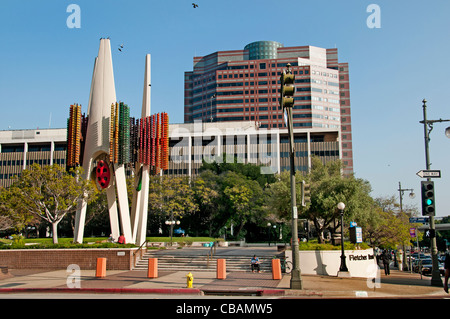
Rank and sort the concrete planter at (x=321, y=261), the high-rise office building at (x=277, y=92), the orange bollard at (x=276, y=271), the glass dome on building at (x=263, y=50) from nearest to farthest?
1. the orange bollard at (x=276, y=271)
2. the concrete planter at (x=321, y=261)
3. the high-rise office building at (x=277, y=92)
4. the glass dome on building at (x=263, y=50)

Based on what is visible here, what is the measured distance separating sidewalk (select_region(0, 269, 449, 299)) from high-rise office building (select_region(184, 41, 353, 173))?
111 metres

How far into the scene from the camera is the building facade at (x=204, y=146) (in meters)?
98.1

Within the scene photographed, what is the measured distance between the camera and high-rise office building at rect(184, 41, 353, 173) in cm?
13412

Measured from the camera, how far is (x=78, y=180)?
37312 mm

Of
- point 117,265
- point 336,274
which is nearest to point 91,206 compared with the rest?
point 117,265

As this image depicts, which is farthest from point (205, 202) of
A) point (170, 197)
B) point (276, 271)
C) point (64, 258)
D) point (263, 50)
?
point (263, 50)

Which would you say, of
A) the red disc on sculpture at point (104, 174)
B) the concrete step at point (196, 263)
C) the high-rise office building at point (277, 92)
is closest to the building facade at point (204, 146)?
the high-rise office building at point (277, 92)

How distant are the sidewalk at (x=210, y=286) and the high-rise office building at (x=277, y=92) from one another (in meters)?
111

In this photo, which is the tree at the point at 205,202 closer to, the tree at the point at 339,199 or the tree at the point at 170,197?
the tree at the point at 170,197

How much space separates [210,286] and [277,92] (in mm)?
120766

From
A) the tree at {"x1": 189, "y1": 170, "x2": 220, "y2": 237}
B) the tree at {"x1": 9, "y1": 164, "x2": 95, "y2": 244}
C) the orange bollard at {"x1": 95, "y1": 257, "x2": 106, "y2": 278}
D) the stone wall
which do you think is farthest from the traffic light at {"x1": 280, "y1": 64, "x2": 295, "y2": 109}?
the tree at {"x1": 189, "y1": 170, "x2": 220, "y2": 237}
